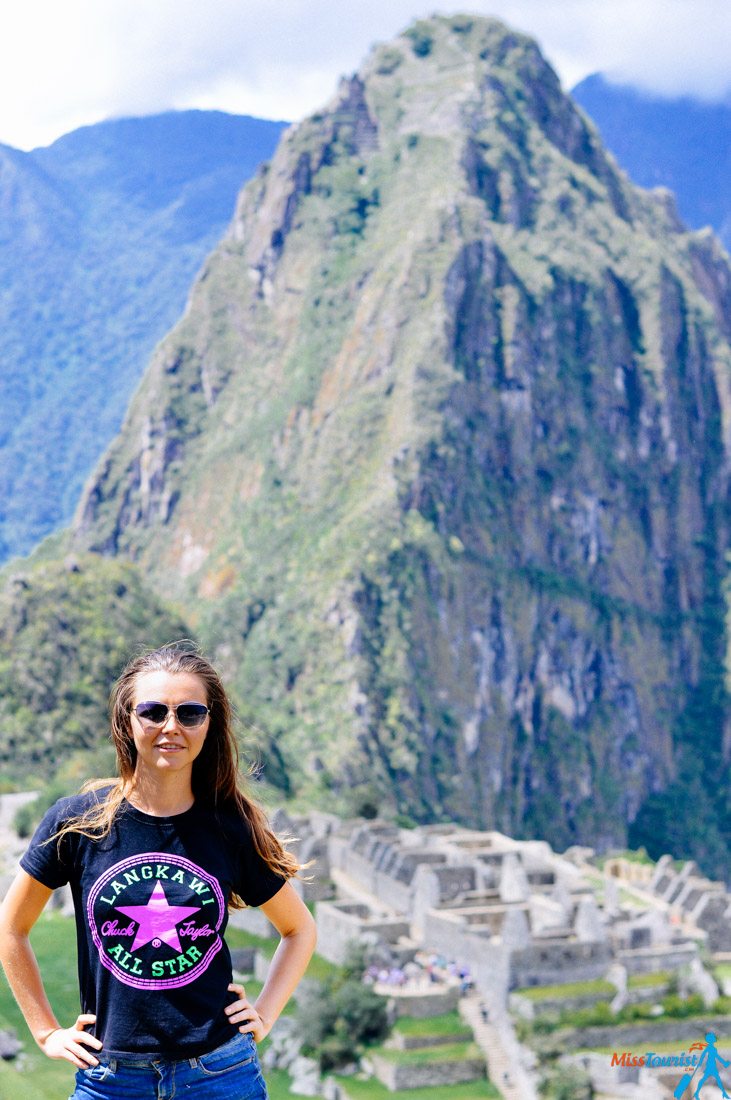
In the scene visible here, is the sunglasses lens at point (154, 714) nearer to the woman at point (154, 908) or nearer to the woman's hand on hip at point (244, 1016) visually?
the woman at point (154, 908)

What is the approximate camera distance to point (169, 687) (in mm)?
7254

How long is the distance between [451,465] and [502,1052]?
9063cm

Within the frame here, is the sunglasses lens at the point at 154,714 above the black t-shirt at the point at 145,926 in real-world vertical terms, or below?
above

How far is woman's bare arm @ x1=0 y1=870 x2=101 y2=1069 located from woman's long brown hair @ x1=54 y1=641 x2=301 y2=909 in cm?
51

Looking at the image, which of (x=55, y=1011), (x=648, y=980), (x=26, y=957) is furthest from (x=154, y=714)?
(x=648, y=980)

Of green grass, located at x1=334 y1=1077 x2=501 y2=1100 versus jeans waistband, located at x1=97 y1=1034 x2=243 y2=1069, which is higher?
jeans waistband, located at x1=97 y1=1034 x2=243 y2=1069

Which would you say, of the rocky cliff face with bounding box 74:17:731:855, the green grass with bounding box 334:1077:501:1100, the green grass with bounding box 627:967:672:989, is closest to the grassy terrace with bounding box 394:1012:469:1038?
the green grass with bounding box 334:1077:501:1100

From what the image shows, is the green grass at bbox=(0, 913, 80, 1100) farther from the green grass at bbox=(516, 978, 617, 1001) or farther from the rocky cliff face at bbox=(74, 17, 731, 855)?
the rocky cliff face at bbox=(74, 17, 731, 855)

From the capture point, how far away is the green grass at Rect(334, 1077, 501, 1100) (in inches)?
1332

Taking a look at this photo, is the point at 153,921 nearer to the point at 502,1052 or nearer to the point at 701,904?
the point at 502,1052

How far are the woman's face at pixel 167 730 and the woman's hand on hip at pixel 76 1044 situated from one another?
107 centimetres

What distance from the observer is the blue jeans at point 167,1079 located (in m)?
6.90

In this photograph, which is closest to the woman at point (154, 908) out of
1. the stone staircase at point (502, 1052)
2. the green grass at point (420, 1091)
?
the green grass at point (420, 1091)

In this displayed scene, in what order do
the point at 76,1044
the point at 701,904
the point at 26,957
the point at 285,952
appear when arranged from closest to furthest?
the point at 76,1044
the point at 26,957
the point at 285,952
the point at 701,904
